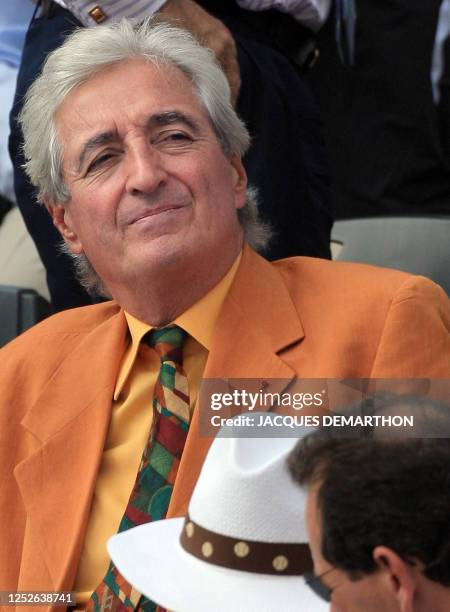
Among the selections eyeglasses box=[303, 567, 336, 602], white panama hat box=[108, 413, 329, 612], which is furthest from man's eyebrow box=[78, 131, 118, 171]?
eyeglasses box=[303, 567, 336, 602]

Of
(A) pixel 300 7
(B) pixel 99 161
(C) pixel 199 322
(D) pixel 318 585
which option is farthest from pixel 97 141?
(D) pixel 318 585

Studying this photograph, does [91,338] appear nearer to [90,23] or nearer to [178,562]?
[90,23]

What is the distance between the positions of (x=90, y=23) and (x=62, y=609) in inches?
58.3

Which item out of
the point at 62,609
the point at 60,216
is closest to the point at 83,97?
the point at 60,216

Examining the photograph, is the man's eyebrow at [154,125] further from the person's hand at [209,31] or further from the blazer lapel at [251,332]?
the person's hand at [209,31]

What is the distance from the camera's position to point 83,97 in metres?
2.38

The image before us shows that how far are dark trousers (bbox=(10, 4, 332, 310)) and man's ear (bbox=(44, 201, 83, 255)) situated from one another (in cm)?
45

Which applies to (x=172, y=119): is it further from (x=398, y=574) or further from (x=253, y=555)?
(x=398, y=574)

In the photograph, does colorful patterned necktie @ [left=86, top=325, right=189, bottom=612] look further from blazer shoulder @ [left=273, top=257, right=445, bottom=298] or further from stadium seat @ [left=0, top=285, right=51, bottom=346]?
stadium seat @ [left=0, top=285, right=51, bottom=346]

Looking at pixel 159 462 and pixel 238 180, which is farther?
pixel 238 180

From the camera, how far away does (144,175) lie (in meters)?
2.28

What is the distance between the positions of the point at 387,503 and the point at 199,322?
47.9 inches

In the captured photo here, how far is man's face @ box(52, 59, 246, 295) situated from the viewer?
88.9 inches

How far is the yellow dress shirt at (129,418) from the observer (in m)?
2.12
